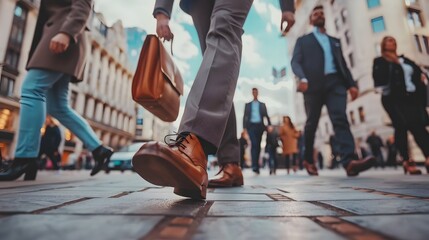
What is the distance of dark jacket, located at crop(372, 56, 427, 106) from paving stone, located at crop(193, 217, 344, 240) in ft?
13.5

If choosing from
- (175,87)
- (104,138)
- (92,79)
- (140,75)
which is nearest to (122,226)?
(140,75)

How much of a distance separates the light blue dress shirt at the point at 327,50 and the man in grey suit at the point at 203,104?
215 cm

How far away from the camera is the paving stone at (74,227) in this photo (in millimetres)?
512

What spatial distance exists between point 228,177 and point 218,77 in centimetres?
86

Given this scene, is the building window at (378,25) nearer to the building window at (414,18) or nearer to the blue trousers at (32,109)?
the building window at (414,18)

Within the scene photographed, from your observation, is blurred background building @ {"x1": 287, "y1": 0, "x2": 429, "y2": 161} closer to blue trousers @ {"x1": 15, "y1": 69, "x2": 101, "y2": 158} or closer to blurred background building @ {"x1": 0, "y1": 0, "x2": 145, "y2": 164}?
blurred background building @ {"x1": 0, "y1": 0, "x2": 145, "y2": 164}

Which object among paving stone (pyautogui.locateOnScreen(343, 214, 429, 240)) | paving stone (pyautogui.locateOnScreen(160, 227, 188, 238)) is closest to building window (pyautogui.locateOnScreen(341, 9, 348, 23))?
paving stone (pyautogui.locateOnScreen(343, 214, 429, 240))

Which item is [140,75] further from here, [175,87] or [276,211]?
[276,211]

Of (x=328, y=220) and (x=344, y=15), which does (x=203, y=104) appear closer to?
(x=328, y=220)

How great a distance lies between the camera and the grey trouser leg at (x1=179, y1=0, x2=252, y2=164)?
130cm

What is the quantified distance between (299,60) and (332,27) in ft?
88.9

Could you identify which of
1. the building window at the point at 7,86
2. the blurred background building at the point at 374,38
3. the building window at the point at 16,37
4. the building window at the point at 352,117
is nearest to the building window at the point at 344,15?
the blurred background building at the point at 374,38

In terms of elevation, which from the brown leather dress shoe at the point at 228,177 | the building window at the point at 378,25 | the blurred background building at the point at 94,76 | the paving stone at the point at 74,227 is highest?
the building window at the point at 378,25

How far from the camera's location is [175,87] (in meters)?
1.84
